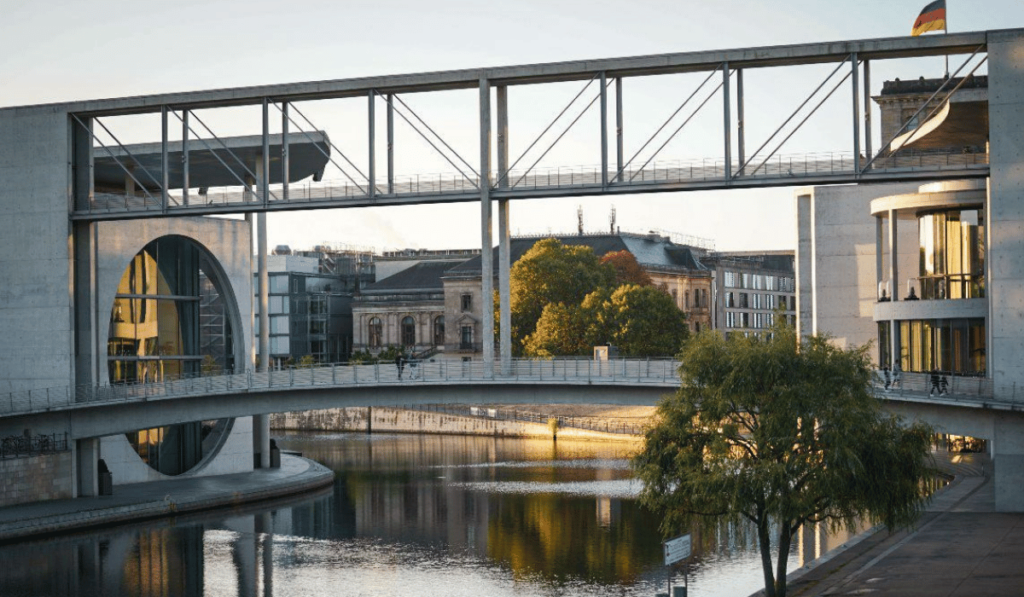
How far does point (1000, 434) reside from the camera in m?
49.0

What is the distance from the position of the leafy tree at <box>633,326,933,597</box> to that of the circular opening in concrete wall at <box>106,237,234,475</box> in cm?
3311

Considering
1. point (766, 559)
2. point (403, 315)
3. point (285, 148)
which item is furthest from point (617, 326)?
point (766, 559)

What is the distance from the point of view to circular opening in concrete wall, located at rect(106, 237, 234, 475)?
2662 inches

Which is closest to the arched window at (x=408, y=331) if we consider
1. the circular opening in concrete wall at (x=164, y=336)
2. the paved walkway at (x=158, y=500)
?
the paved walkway at (x=158, y=500)

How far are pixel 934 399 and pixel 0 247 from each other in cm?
3711

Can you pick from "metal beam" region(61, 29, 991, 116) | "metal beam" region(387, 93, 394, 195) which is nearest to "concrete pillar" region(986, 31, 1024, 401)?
"metal beam" region(61, 29, 991, 116)

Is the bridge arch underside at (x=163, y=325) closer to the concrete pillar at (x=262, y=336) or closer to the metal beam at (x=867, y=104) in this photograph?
the concrete pillar at (x=262, y=336)

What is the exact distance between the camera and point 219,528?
188ft

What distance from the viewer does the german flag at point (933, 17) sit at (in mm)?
71500

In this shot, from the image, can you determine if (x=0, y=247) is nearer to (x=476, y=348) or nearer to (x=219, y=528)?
(x=219, y=528)

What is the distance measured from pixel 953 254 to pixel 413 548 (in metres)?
26.1

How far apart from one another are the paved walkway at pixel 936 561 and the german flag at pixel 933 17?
27.7 meters

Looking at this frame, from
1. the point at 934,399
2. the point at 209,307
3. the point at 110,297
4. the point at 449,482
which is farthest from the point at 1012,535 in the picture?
the point at 209,307

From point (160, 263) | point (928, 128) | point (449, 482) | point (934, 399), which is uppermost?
point (928, 128)
